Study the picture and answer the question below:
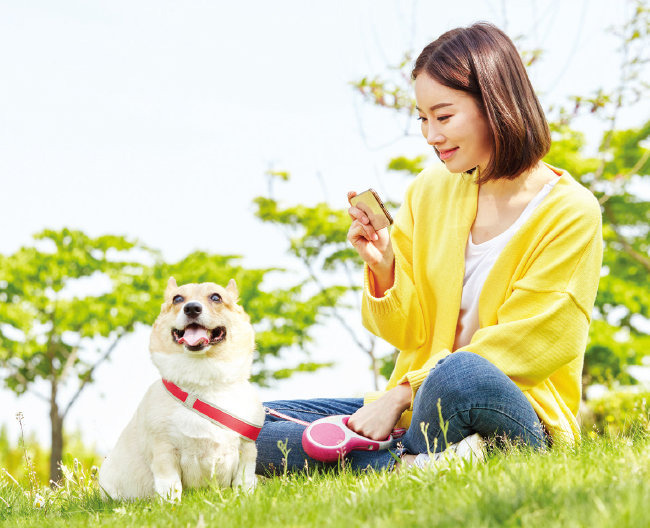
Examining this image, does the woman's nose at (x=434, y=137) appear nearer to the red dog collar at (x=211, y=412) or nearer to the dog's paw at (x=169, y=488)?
the red dog collar at (x=211, y=412)

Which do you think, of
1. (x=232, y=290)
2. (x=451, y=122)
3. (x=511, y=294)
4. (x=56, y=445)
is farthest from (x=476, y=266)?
(x=56, y=445)

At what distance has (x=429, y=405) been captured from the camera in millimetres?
2760

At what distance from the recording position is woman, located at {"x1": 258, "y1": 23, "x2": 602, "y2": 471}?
2787mm

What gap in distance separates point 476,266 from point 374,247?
0.52 meters

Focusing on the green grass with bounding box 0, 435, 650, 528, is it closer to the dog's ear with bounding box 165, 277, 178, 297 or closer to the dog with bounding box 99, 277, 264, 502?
the dog with bounding box 99, 277, 264, 502

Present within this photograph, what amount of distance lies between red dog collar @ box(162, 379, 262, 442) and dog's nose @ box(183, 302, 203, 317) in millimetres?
346

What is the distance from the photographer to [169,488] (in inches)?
110

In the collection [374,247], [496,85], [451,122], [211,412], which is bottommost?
[211,412]

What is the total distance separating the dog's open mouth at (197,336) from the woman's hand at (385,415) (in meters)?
0.76

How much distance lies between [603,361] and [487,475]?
1315cm

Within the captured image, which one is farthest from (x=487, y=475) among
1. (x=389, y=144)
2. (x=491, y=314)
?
(x=389, y=144)

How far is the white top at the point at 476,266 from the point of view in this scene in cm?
321

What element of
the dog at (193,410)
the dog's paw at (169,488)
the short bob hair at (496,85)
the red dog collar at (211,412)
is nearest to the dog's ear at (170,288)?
the dog at (193,410)

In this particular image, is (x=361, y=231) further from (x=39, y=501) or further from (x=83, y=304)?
(x=83, y=304)
